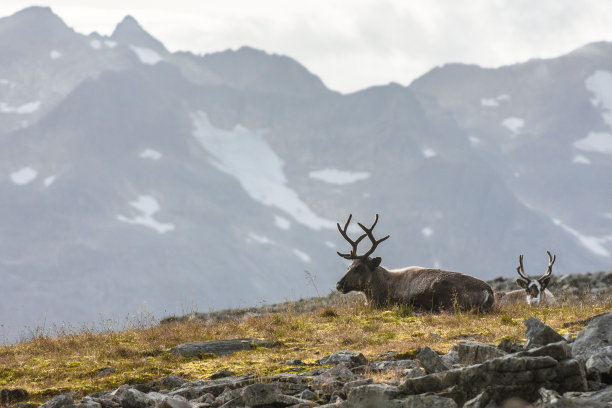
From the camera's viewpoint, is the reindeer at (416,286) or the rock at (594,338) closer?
the rock at (594,338)

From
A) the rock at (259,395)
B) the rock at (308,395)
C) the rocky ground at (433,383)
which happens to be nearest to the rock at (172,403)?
the rocky ground at (433,383)

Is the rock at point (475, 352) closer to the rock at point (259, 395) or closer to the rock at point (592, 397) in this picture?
the rock at point (592, 397)

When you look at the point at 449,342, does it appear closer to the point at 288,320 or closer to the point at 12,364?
the point at 288,320

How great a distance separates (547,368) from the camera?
706 centimetres

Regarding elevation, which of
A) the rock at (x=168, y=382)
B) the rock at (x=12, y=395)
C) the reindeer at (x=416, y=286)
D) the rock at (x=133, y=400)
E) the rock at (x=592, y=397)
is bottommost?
the rock at (x=592, y=397)

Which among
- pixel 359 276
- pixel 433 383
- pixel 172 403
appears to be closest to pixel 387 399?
pixel 433 383

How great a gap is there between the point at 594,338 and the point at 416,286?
8829 millimetres

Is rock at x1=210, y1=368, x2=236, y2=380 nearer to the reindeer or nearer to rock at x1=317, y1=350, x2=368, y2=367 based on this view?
rock at x1=317, y1=350, x2=368, y2=367

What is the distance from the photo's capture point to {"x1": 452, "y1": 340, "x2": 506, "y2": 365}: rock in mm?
8578

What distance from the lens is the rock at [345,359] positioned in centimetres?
1023

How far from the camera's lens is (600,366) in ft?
24.9

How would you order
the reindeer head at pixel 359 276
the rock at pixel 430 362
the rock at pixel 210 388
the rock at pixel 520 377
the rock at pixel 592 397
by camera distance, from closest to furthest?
the rock at pixel 592 397
the rock at pixel 520 377
the rock at pixel 430 362
the rock at pixel 210 388
the reindeer head at pixel 359 276

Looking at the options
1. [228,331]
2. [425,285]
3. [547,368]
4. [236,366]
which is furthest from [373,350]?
[425,285]

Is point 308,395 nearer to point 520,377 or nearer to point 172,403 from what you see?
point 172,403
